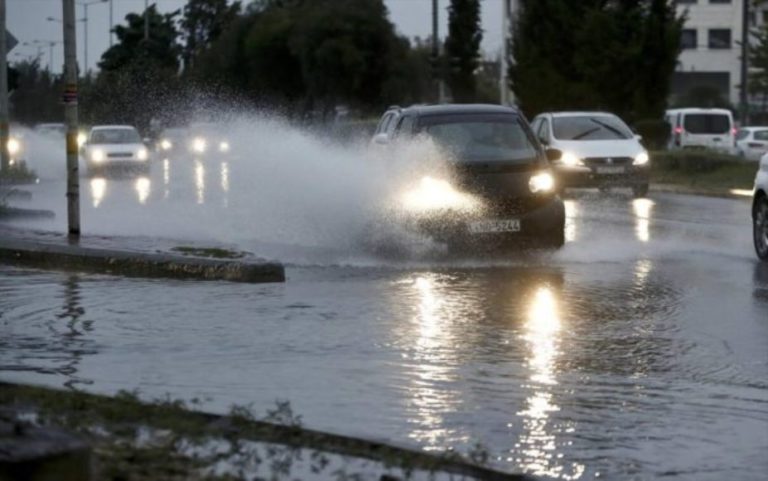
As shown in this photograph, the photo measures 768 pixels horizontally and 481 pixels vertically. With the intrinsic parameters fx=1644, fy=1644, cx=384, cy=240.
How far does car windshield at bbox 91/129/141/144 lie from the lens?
46.7m

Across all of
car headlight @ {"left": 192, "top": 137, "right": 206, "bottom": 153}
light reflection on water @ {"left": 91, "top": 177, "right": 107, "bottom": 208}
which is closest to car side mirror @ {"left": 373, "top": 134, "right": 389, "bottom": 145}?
light reflection on water @ {"left": 91, "top": 177, "right": 107, "bottom": 208}

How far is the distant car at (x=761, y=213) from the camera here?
1692 centimetres

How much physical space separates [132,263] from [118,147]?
3105 cm

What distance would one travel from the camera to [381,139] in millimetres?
19266

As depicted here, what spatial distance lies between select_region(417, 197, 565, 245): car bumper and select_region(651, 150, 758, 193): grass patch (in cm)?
1699

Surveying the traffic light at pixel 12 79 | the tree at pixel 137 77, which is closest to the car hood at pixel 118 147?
the traffic light at pixel 12 79

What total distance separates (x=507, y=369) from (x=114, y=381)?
2282 millimetres

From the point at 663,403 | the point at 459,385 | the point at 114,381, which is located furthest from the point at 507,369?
the point at 114,381

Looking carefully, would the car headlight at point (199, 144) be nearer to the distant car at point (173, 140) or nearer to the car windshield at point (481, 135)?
the distant car at point (173, 140)

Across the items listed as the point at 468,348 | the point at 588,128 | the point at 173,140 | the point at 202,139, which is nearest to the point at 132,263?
the point at 468,348

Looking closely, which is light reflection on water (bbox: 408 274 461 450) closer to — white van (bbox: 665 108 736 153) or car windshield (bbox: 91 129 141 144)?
car windshield (bbox: 91 129 141 144)

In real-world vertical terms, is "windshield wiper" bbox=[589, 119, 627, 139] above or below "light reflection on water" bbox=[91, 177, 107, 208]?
above

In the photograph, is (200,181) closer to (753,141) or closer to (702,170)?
(702,170)

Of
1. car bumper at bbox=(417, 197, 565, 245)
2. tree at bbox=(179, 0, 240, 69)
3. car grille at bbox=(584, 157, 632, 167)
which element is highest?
tree at bbox=(179, 0, 240, 69)
